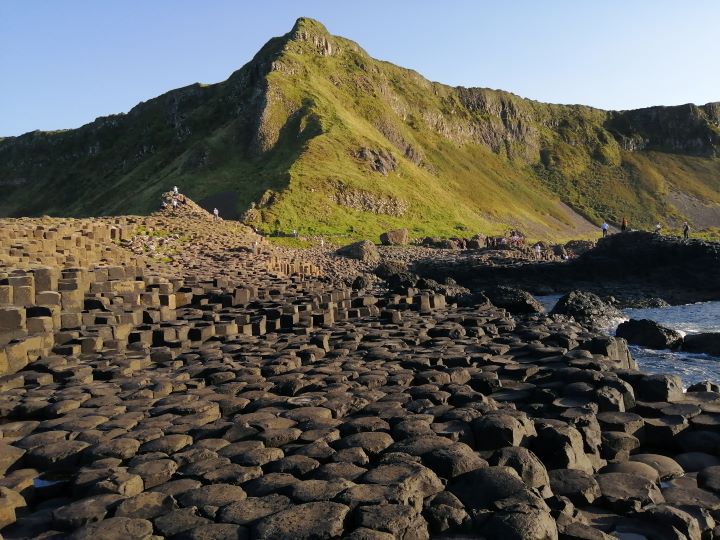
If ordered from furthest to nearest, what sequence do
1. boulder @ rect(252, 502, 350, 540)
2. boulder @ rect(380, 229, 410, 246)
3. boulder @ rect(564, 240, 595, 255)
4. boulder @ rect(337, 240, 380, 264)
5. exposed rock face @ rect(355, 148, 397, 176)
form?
exposed rock face @ rect(355, 148, 397, 176) → boulder @ rect(564, 240, 595, 255) → boulder @ rect(380, 229, 410, 246) → boulder @ rect(337, 240, 380, 264) → boulder @ rect(252, 502, 350, 540)

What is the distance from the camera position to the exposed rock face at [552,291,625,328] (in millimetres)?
27202

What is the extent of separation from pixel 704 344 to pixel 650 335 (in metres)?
1.92

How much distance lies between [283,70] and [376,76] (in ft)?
93.1

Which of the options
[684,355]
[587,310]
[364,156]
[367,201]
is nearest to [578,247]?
[367,201]

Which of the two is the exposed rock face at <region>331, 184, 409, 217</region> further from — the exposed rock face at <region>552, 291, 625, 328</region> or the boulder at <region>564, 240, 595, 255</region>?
the exposed rock face at <region>552, 291, 625, 328</region>

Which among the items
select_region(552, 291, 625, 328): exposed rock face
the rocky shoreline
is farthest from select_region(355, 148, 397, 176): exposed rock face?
the rocky shoreline

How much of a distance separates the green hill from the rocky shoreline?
44.5 metres

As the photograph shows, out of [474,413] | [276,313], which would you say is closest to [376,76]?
[276,313]

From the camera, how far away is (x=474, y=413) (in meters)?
7.59

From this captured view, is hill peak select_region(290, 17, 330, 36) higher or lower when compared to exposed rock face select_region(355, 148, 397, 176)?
higher

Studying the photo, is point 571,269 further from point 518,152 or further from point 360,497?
point 518,152

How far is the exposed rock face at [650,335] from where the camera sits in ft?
67.3

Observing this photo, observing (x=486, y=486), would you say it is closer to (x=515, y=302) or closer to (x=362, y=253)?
(x=515, y=302)

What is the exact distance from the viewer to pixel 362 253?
45.5 m
